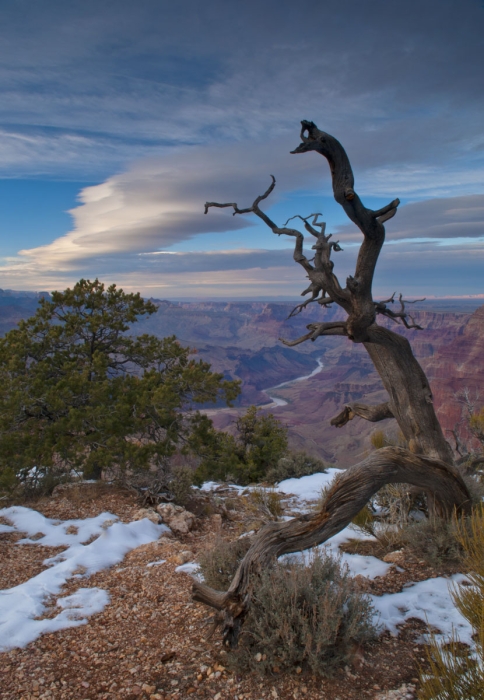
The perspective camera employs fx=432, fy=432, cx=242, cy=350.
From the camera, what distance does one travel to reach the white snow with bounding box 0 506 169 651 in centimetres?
430

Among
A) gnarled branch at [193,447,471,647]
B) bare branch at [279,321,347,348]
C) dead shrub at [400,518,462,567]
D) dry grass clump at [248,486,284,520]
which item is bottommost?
dry grass clump at [248,486,284,520]

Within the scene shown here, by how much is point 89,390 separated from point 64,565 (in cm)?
414

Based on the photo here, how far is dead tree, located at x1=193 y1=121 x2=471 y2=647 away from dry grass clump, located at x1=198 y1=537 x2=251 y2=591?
58 cm

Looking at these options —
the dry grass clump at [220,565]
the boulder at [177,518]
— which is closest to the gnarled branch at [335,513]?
the dry grass clump at [220,565]

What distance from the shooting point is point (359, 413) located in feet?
20.4

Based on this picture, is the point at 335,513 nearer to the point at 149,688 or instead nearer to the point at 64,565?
the point at 149,688

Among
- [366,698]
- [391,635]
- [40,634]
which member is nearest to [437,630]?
[391,635]

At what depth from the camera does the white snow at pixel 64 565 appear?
14.1ft

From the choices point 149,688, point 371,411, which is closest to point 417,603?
point 371,411

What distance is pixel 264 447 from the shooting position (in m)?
13.7

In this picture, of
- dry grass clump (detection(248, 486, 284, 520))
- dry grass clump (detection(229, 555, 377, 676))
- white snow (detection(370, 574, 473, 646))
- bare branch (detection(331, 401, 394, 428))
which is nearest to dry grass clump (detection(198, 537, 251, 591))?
dry grass clump (detection(229, 555, 377, 676))

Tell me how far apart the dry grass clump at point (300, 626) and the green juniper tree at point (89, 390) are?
19.6 feet

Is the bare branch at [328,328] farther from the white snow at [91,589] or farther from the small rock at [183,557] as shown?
the small rock at [183,557]

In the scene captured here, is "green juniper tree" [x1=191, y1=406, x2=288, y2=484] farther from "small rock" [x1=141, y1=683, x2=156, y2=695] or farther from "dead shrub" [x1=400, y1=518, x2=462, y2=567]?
"small rock" [x1=141, y1=683, x2=156, y2=695]
